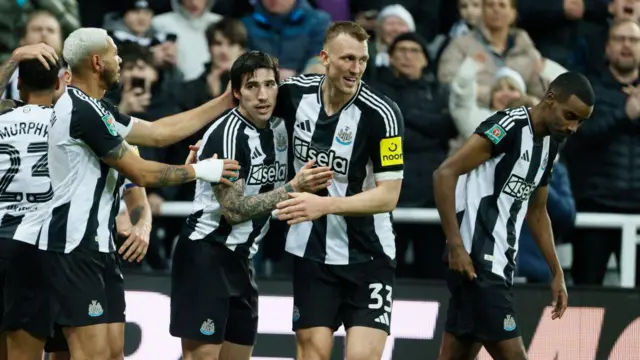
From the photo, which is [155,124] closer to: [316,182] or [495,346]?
[316,182]

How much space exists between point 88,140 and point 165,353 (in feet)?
8.85

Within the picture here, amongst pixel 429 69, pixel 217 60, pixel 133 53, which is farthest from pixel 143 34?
pixel 429 69

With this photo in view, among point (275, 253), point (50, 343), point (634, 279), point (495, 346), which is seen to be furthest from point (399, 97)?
point (50, 343)

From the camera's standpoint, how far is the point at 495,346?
8.05 m

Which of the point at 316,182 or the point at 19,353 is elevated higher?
the point at 316,182

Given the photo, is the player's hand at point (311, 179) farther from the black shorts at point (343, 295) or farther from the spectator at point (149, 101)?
the spectator at point (149, 101)

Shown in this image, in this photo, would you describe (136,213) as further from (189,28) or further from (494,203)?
(189,28)

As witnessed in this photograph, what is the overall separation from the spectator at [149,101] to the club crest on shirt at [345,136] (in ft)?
10.8

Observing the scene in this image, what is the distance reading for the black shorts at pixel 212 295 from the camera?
769 centimetres

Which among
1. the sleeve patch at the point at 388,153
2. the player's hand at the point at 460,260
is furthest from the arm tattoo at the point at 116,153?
the player's hand at the point at 460,260

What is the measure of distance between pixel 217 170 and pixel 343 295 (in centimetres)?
102

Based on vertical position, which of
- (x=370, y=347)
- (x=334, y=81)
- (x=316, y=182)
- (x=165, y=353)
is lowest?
(x=165, y=353)

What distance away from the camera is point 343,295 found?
7574mm

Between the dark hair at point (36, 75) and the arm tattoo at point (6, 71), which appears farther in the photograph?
the arm tattoo at point (6, 71)
